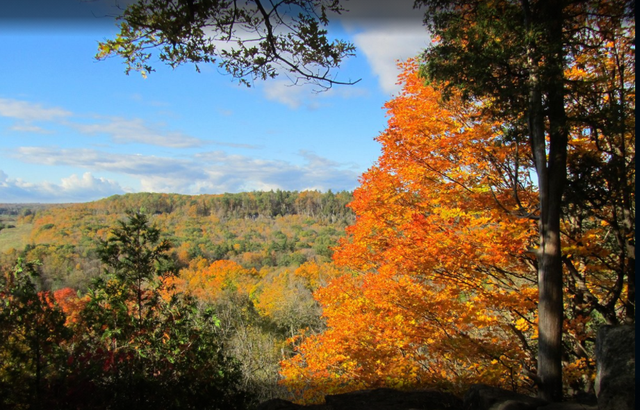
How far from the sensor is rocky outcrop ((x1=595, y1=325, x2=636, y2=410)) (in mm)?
3188

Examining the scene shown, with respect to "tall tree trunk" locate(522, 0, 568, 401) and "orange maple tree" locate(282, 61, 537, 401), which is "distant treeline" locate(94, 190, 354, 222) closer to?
"orange maple tree" locate(282, 61, 537, 401)

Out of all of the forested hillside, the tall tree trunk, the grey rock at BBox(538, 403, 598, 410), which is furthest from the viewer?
the forested hillside

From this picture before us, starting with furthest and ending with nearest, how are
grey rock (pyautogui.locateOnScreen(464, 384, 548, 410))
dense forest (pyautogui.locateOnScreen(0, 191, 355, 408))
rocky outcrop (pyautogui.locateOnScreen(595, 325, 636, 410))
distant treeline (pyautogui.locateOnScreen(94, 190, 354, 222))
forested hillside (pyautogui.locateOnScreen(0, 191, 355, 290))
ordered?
distant treeline (pyautogui.locateOnScreen(94, 190, 354, 222)) < forested hillside (pyautogui.locateOnScreen(0, 191, 355, 290)) < dense forest (pyautogui.locateOnScreen(0, 191, 355, 408)) < grey rock (pyautogui.locateOnScreen(464, 384, 548, 410)) < rocky outcrop (pyautogui.locateOnScreen(595, 325, 636, 410))

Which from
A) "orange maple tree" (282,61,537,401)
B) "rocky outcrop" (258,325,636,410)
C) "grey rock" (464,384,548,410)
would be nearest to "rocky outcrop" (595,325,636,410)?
"rocky outcrop" (258,325,636,410)

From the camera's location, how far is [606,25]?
507 centimetres

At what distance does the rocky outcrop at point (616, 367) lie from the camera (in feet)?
10.5

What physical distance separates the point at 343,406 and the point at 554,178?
12.5 feet

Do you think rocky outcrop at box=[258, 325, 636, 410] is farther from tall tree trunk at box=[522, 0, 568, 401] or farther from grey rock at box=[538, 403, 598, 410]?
tall tree trunk at box=[522, 0, 568, 401]

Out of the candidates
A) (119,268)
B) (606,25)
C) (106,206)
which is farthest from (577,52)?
(106,206)

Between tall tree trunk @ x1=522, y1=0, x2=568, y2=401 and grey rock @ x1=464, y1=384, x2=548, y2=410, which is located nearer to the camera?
grey rock @ x1=464, y1=384, x2=548, y2=410

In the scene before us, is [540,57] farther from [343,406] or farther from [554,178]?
[343,406]

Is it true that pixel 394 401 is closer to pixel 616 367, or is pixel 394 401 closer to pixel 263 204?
pixel 616 367

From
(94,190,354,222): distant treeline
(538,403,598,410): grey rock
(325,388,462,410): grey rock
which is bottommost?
(325,388,462,410): grey rock

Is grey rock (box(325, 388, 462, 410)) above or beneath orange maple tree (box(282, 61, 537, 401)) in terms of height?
beneath
